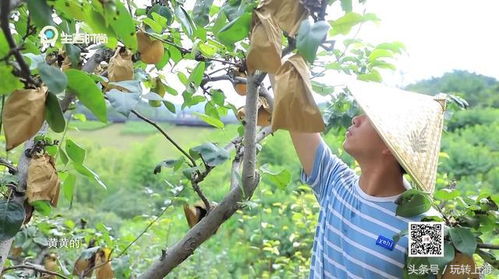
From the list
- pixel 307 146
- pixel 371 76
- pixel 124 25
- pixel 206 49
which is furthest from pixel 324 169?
pixel 124 25

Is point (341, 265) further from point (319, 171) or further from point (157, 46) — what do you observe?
point (157, 46)

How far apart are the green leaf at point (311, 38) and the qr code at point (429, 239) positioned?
252mm

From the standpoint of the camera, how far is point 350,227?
0.79 metres

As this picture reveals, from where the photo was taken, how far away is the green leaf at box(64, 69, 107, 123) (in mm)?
432

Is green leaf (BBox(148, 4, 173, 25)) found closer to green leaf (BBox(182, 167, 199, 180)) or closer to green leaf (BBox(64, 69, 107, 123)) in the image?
green leaf (BBox(182, 167, 199, 180))

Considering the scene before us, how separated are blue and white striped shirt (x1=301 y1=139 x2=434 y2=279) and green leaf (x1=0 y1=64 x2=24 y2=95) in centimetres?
46

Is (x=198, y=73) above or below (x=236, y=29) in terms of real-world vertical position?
below

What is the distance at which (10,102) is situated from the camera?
0.45 metres

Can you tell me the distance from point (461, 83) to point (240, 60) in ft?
7.62

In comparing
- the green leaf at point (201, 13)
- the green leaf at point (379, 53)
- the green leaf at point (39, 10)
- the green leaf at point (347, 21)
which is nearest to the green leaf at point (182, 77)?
the green leaf at point (201, 13)

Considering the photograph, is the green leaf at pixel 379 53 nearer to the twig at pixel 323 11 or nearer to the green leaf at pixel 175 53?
the green leaf at pixel 175 53

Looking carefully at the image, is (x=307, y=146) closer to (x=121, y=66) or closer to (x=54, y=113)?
(x=121, y=66)

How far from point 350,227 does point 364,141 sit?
111mm

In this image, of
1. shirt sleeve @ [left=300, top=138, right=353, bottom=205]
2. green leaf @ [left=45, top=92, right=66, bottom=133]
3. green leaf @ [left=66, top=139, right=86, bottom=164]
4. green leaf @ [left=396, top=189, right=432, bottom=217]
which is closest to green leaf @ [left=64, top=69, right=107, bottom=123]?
green leaf @ [left=45, top=92, right=66, bottom=133]
